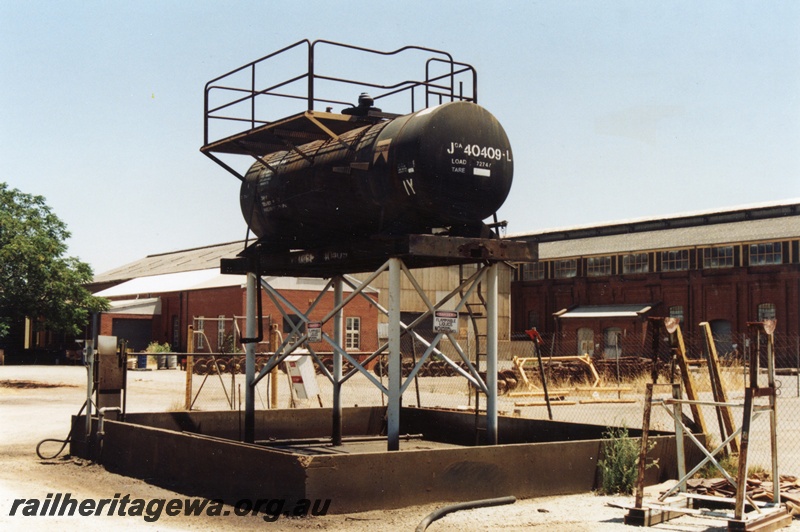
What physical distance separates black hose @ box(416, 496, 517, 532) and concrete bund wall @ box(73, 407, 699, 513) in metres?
0.19

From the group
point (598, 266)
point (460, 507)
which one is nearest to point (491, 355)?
point (460, 507)

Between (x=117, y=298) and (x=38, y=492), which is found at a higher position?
(x=117, y=298)

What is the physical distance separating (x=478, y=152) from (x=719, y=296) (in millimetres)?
47520

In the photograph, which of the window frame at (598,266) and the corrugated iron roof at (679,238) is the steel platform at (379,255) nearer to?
the corrugated iron roof at (679,238)

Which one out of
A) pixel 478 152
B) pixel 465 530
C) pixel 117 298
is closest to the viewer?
pixel 465 530

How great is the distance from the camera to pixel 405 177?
38.6 feet

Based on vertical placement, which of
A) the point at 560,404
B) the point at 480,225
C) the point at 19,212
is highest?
the point at 19,212

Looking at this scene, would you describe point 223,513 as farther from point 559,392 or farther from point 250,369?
point 559,392

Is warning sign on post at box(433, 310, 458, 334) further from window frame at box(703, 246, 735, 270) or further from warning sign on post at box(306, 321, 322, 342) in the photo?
window frame at box(703, 246, 735, 270)

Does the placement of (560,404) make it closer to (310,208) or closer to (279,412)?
(279,412)

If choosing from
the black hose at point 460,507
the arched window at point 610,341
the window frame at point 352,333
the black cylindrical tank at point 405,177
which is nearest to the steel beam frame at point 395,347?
the black cylindrical tank at point 405,177

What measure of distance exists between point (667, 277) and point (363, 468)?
5228 centimetres

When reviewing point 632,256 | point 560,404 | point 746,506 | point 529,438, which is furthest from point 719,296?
point 746,506

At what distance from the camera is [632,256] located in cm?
6212
